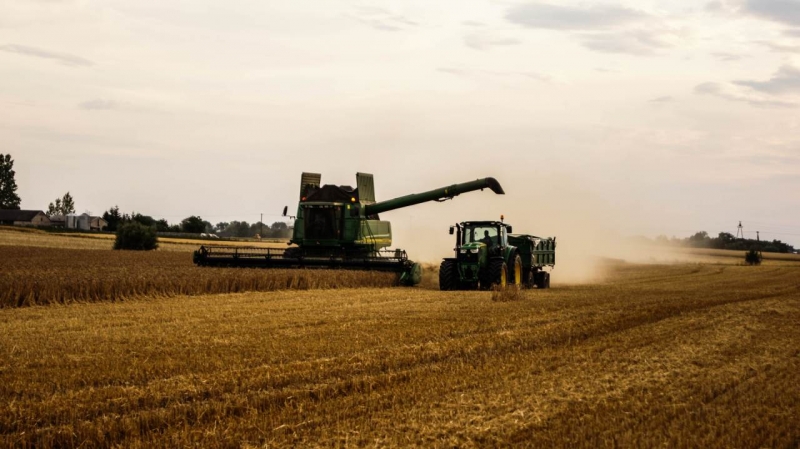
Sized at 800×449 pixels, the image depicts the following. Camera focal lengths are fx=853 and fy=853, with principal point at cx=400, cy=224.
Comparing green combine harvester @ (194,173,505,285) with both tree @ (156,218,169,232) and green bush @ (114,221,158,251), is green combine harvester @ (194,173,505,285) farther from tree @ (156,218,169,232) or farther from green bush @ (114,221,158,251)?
tree @ (156,218,169,232)

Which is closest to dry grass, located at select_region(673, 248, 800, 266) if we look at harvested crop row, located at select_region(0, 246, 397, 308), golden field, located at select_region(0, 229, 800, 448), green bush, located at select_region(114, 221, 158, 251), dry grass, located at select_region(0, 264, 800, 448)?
green bush, located at select_region(114, 221, 158, 251)

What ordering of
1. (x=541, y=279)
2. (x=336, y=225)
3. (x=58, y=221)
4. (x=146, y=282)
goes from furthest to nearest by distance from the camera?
(x=58, y=221) → (x=541, y=279) → (x=336, y=225) → (x=146, y=282)

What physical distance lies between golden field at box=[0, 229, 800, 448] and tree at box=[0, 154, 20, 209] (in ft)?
426

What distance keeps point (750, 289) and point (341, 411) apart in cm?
2208

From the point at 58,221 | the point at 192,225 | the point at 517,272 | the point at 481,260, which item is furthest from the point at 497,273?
the point at 58,221

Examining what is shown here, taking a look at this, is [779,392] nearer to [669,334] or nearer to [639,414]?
[639,414]

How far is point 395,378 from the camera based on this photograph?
9.41 m

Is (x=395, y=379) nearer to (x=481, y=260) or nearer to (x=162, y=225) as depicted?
(x=481, y=260)

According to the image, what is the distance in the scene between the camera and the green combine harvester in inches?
1102

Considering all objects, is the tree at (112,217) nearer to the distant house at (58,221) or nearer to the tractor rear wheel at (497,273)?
the distant house at (58,221)

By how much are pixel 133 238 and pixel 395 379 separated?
145 feet

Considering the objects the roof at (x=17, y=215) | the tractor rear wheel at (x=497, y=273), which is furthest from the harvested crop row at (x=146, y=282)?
the roof at (x=17, y=215)

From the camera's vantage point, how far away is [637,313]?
17.0 meters

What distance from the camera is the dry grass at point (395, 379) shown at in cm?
719
